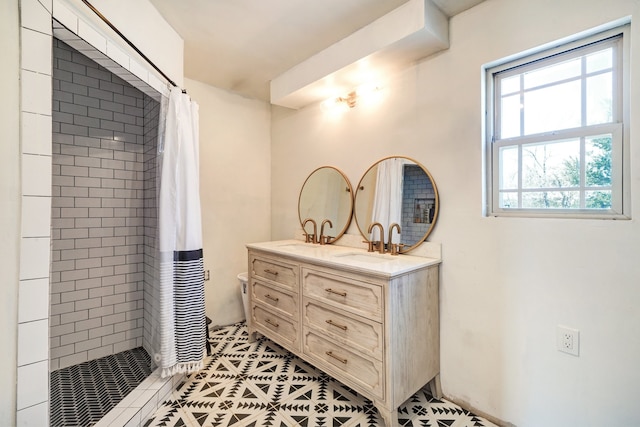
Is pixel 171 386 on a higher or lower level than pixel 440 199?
lower

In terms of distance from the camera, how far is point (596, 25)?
1.36 metres

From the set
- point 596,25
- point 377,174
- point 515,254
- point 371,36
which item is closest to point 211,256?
point 377,174

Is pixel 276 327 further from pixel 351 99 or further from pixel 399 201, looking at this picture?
pixel 351 99

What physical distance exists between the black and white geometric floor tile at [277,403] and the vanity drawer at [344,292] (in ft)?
1.93

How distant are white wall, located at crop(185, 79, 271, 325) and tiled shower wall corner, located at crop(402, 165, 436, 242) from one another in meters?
1.75

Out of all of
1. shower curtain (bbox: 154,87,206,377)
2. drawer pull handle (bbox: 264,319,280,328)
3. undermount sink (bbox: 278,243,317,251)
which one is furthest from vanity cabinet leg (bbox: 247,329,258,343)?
undermount sink (bbox: 278,243,317,251)

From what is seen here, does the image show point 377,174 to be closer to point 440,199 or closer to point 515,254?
point 440,199

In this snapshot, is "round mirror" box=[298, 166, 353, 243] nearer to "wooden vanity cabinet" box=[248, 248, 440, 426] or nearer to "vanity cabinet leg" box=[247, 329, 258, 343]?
"wooden vanity cabinet" box=[248, 248, 440, 426]

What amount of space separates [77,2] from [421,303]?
2.21m

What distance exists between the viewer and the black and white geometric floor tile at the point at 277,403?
1.66 m

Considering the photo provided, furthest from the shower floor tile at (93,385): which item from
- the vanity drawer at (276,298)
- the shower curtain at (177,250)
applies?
the vanity drawer at (276,298)

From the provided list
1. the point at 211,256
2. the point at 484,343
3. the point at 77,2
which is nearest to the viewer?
the point at 77,2

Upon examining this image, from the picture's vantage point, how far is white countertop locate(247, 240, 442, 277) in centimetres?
165

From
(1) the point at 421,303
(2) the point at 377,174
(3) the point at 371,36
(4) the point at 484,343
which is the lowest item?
(4) the point at 484,343
